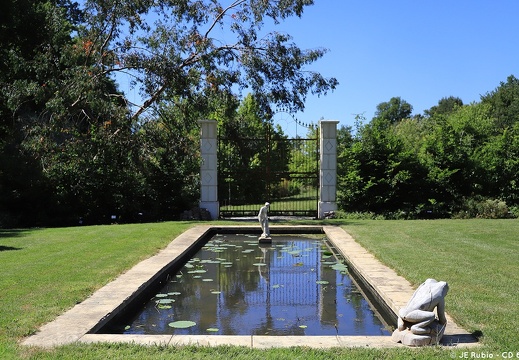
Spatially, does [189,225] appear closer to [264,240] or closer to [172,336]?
[264,240]

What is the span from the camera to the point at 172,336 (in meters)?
4.99

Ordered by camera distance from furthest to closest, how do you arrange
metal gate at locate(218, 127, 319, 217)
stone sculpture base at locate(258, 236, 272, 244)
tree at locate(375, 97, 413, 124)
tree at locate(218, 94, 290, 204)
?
tree at locate(375, 97, 413, 124) < tree at locate(218, 94, 290, 204) < metal gate at locate(218, 127, 319, 217) < stone sculpture base at locate(258, 236, 272, 244)

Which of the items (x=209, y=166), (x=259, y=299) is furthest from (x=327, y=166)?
(x=259, y=299)

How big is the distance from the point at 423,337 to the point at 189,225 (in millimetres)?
10822

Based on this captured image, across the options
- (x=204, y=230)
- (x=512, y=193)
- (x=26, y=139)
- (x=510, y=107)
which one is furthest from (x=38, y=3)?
(x=510, y=107)

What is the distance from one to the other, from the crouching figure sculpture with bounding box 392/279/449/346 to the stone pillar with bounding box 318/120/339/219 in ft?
41.2

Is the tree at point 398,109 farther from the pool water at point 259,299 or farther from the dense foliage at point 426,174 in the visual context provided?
the pool water at point 259,299

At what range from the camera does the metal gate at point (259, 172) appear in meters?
18.0

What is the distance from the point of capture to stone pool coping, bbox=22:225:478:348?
4730 mm

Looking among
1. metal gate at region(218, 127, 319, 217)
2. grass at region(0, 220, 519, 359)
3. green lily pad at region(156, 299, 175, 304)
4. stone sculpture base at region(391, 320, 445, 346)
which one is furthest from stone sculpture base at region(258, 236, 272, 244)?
stone sculpture base at region(391, 320, 445, 346)

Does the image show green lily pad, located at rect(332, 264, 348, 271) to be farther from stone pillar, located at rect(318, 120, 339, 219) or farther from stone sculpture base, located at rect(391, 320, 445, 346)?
stone pillar, located at rect(318, 120, 339, 219)

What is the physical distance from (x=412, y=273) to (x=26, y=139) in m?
13.7

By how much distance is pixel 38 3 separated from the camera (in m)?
21.3

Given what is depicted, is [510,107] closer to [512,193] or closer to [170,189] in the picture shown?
[512,193]
